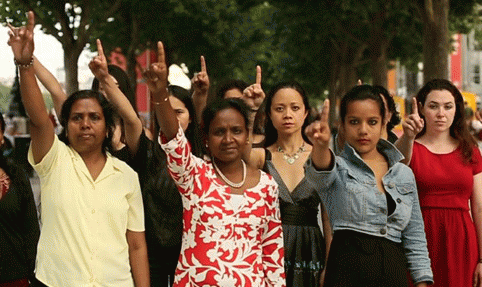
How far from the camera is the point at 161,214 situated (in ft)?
16.7

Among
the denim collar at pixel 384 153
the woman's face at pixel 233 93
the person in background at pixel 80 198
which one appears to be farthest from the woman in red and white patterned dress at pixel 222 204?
the woman's face at pixel 233 93

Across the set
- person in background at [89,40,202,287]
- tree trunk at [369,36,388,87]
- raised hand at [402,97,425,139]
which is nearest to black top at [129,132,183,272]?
person in background at [89,40,202,287]

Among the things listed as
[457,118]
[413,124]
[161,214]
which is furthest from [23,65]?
[457,118]

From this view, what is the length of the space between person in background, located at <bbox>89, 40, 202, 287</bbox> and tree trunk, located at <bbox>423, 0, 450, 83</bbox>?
15.5m

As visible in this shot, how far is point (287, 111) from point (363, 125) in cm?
83

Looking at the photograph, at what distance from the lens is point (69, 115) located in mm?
4527

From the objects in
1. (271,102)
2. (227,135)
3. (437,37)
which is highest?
(437,37)

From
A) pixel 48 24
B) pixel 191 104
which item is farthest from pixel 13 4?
pixel 191 104

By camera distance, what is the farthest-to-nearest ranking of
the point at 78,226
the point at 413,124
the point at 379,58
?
1. the point at 379,58
2. the point at 413,124
3. the point at 78,226

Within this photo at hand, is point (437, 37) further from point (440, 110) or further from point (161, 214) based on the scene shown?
point (161, 214)

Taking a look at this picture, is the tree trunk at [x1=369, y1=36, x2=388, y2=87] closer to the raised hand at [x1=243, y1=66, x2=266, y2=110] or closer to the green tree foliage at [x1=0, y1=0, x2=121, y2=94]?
the green tree foliage at [x1=0, y1=0, x2=121, y2=94]

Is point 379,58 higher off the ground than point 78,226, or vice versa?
point 379,58

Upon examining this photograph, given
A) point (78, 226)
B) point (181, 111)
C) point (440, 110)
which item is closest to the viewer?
point (78, 226)

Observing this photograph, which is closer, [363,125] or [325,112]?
[325,112]
